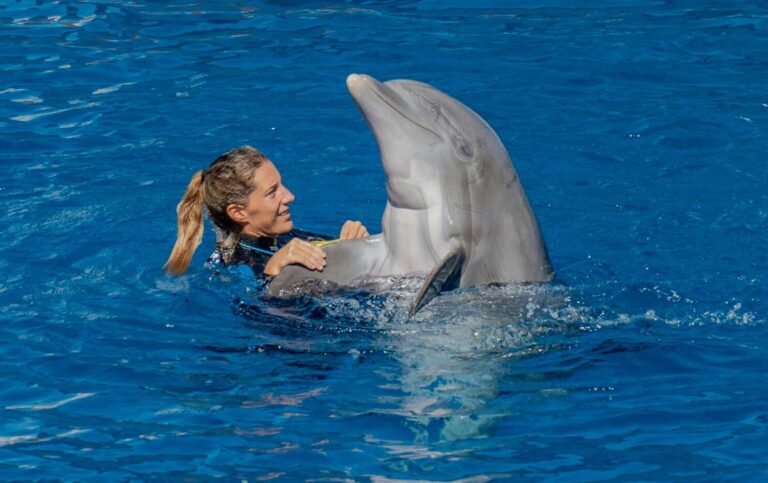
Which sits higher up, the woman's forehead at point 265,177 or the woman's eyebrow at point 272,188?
the woman's forehead at point 265,177

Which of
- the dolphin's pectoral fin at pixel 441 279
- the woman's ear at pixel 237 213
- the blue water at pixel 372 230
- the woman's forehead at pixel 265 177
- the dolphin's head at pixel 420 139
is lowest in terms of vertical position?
the blue water at pixel 372 230

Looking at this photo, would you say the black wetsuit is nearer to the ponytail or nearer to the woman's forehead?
the ponytail

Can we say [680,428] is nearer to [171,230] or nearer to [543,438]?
[543,438]

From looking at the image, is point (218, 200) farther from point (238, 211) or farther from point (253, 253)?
point (253, 253)

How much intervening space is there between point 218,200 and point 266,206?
0.30m

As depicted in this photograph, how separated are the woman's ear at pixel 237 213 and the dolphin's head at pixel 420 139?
4.47 feet

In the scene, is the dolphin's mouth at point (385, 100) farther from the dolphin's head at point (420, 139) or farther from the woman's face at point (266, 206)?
the woman's face at point (266, 206)

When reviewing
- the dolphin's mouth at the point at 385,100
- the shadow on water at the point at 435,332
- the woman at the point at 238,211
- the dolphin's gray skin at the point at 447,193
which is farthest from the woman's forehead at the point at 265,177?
the dolphin's mouth at the point at 385,100

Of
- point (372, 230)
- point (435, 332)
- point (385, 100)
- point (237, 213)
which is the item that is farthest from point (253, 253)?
point (385, 100)

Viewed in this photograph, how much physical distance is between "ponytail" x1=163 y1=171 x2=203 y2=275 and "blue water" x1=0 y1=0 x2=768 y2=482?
0.21 m

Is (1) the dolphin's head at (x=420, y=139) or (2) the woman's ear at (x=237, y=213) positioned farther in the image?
(2) the woman's ear at (x=237, y=213)

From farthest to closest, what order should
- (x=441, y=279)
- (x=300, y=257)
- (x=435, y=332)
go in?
(x=300, y=257)
(x=435, y=332)
(x=441, y=279)

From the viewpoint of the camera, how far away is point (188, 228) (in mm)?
7875

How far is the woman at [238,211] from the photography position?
25.6ft
